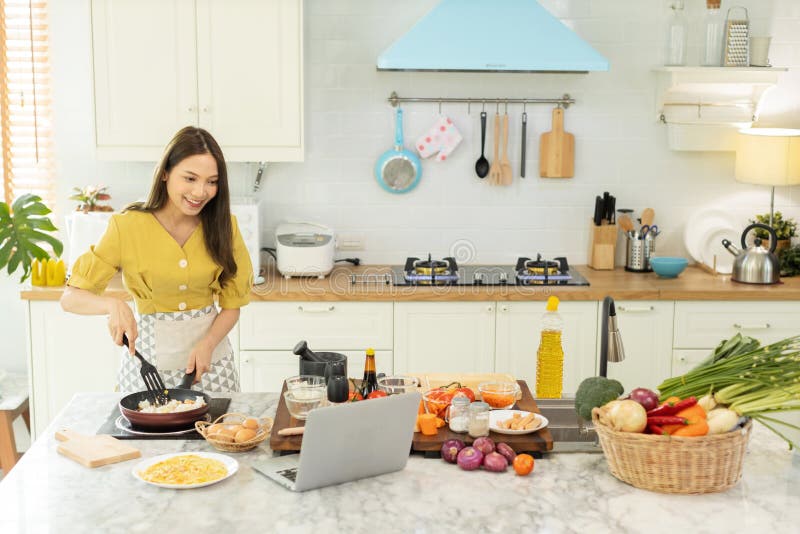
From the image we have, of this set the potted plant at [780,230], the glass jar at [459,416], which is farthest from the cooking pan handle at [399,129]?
the glass jar at [459,416]

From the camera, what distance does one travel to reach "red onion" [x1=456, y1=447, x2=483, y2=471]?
2416mm

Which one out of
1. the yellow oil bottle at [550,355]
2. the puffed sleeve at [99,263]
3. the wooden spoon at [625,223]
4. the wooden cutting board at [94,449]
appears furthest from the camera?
the wooden spoon at [625,223]

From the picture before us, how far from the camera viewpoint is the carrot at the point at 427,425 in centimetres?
258

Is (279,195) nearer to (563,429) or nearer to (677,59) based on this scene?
(677,59)

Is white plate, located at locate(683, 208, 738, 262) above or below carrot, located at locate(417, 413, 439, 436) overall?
above

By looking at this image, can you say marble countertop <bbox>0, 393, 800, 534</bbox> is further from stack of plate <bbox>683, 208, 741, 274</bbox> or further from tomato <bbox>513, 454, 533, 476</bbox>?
stack of plate <bbox>683, 208, 741, 274</bbox>

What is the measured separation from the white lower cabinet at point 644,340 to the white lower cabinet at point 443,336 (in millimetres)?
551

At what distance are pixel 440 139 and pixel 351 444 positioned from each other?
9.67ft

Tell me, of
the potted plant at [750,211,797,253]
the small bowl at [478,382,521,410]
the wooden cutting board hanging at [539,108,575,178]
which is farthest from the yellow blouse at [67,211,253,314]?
the potted plant at [750,211,797,253]

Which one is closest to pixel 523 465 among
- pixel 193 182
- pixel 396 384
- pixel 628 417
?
pixel 628 417

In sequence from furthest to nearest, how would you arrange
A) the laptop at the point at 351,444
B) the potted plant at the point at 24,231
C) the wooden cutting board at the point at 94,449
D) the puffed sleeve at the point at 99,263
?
the potted plant at the point at 24,231 < the puffed sleeve at the point at 99,263 < the wooden cutting board at the point at 94,449 < the laptop at the point at 351,444

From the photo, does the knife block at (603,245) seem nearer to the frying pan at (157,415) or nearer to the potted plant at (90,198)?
the potted plant at (90,198)

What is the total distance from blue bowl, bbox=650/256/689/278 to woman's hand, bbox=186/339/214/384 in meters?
2.49

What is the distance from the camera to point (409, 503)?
224 centimetres
